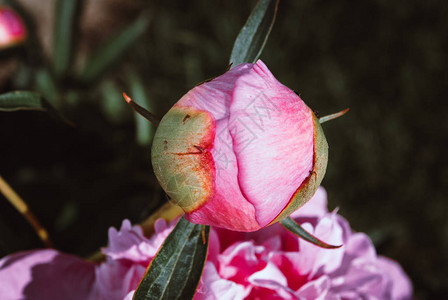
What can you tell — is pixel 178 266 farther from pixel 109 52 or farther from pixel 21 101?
pixel 109 52

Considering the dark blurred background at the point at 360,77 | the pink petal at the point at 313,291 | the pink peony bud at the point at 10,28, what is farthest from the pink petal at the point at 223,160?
the dark blurred background at the point at 360,77

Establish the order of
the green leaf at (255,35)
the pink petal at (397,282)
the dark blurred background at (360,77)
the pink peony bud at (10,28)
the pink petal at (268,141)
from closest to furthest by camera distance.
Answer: the pink petal at (268,141), the green leaf at (255,35), the pink petal at (397,282), the pink peony bud at (10,28), the dark blurred background at (360,77)

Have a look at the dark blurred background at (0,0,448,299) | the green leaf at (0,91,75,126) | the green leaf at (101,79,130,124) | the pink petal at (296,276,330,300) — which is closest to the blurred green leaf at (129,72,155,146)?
the green leaf at (101,79,130,124)

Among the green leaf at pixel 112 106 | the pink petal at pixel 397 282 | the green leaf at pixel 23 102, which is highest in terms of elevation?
the green leaf at pixel 23 102

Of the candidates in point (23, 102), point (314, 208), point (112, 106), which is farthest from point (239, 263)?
point (112, 106)

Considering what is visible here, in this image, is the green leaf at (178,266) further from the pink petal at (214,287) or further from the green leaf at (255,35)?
the green leaf at (255,35)

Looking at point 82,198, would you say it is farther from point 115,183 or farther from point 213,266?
point 213,266

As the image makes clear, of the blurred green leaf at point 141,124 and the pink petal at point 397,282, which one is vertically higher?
the blurred green leaf at point 141,124

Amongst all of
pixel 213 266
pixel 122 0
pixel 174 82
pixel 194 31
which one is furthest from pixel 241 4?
pixel 213 266
